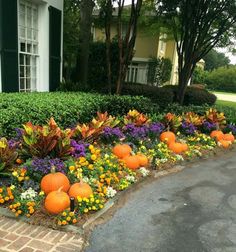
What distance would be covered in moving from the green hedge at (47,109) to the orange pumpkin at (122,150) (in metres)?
1.25

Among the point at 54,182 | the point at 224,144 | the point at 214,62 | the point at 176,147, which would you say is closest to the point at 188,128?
the point at 224,144

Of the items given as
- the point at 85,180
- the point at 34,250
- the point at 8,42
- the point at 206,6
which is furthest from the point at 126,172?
the point at 206,6

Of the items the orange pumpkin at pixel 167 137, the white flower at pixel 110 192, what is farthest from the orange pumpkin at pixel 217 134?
the white flower at pixel 110 192

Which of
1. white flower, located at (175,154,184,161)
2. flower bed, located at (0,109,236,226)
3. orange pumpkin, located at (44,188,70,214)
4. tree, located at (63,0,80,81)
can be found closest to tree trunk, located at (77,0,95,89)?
tree, located at (63,0,80,81)

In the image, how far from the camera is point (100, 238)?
10.9 ft

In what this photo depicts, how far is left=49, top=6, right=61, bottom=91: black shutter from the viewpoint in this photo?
877 centimetres

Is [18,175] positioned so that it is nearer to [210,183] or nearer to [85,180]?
[85,180]

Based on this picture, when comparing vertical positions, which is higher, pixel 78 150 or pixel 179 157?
pixel 78 150

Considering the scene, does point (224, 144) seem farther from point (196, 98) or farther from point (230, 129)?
point (196, 98)

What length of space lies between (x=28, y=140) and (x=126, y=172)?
1.54 metres

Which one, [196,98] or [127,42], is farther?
[196,98]

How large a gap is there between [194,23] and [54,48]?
5023 millimetres

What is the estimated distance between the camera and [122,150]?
529 centimetres

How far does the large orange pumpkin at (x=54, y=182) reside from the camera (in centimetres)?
377
